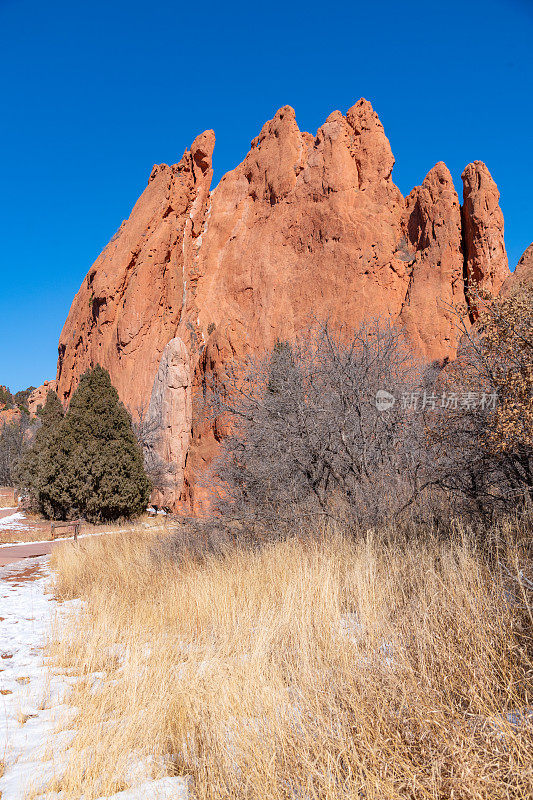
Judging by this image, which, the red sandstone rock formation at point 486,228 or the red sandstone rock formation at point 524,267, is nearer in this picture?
the red sandstone rock formation at point 524,267

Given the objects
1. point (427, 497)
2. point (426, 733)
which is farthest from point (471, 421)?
point (426, 733)

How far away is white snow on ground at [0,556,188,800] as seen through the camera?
2.31 meters

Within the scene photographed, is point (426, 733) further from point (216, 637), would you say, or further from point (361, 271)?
point (361, 271)

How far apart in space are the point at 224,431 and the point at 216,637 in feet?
78.7

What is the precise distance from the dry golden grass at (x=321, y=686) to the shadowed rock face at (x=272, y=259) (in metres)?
22.3

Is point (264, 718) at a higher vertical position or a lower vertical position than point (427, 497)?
lower

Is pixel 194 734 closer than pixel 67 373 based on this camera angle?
Yes

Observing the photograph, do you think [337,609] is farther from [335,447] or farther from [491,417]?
[335,447]

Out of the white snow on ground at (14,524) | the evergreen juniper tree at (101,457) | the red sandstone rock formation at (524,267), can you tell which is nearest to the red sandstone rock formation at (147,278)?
the evergreen juniper tree at (101,457)

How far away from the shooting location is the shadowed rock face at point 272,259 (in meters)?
30.3

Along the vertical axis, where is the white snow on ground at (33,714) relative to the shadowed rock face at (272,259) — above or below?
below

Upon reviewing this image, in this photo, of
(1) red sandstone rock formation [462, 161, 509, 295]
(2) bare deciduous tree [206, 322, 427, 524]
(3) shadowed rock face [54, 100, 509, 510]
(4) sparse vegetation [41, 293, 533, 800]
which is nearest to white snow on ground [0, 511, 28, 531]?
(3) shadowed rock face [54, 100, 509, 510]

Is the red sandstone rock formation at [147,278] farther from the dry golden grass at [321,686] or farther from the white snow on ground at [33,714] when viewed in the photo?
the dry golden grass at [321,686]

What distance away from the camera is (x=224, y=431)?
28.0 metres
